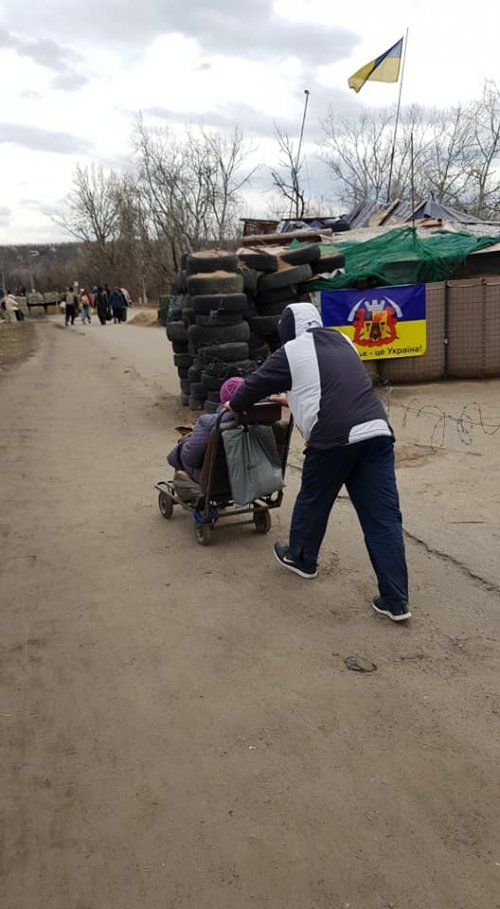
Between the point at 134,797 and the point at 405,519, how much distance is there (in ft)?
12.2

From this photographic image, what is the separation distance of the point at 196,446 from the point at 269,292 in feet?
20.0

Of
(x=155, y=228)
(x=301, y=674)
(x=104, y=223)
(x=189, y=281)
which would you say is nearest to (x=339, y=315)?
(x=189, y=281)

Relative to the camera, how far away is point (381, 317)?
464 inches

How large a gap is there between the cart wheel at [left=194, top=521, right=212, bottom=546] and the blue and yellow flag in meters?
13.7

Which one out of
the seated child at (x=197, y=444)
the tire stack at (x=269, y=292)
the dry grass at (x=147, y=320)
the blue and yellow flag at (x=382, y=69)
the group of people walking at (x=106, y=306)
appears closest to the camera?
the seated child at (x=197, y=444)

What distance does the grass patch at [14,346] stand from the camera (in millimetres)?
21841

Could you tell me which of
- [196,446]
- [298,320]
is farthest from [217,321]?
[298,320]

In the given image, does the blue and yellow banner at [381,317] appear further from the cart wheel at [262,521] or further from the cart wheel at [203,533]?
the cart wheel at [203,533]

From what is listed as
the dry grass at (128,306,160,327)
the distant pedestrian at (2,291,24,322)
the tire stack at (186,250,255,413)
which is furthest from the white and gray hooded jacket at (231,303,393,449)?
the distant pedestrian at (2,291,24,322)

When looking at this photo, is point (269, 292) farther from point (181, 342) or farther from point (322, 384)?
point (322, 384)

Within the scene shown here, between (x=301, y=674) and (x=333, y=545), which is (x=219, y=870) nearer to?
(x=301, y=674)

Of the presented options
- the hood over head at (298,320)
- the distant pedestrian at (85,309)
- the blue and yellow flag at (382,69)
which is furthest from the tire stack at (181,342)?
the distant pedestrian at (85,309)

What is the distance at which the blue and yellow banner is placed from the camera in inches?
462

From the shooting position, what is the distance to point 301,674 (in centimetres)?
367
